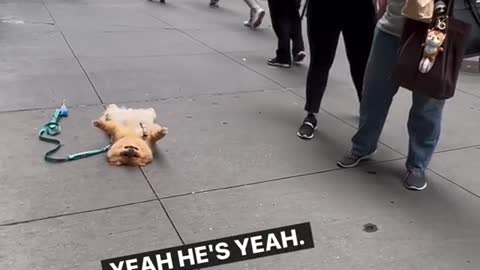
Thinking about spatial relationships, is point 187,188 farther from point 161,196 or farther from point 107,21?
point 107,21

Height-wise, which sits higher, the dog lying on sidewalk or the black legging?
the black legging

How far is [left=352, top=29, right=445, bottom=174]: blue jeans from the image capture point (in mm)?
3623

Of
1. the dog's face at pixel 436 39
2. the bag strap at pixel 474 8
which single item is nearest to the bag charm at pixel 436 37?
the dog's face at pixel 436 39

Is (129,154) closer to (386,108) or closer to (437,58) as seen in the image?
(386,108)

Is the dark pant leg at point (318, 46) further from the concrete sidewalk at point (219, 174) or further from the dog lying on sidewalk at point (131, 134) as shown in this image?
the dog lying on sidewalk at point (131, 134)

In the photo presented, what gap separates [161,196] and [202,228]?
45 cm

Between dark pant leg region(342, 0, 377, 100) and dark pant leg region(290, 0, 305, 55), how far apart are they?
2356mm

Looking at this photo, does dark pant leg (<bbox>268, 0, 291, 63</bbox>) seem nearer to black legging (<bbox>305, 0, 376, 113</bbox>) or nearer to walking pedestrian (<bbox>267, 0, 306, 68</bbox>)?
walking pedestrian (<bbox>267, 0, 306, 68</bbox>)

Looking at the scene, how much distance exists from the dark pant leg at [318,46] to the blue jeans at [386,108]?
513 millimetres

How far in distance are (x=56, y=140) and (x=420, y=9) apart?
264 cm

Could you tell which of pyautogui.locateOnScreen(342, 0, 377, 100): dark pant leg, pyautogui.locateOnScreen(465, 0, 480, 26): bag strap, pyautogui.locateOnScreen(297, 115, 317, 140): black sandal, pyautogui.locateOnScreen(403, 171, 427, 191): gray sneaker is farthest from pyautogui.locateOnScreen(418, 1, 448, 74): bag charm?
pyautogui.locateOnScreen(297, 115, 317, 140): black sandal

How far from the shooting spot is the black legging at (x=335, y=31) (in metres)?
4.14

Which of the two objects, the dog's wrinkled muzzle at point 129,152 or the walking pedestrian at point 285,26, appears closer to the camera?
the dog's wrinkled muzzle at point 129,152

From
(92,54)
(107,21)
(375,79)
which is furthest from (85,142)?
(107,21)
